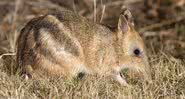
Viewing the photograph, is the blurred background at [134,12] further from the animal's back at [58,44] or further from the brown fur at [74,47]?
the animal's back at [58,44]

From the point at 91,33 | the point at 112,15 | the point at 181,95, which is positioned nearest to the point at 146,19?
the point at 112,15

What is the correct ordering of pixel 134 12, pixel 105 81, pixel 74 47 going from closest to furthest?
pixel 105 81 < pixel 74 47 < pixel 134 12

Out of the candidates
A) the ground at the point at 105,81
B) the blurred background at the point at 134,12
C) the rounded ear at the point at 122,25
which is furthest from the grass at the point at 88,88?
the blurred background at the point at 134,12

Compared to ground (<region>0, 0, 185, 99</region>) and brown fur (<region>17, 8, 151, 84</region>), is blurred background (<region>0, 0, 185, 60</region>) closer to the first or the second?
ground (<region>0, 0, 185, 99</region>)

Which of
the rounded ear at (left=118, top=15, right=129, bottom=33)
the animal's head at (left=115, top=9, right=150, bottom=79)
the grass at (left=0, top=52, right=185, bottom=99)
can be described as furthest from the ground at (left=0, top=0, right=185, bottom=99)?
the rounded ear at (left=118, top=15, right=129, bottom=33)

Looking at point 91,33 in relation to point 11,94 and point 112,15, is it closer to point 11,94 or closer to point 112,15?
point 11,94

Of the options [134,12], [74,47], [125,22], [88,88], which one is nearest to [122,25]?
[125,22]

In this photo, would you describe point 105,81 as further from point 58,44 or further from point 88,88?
point 58,44
